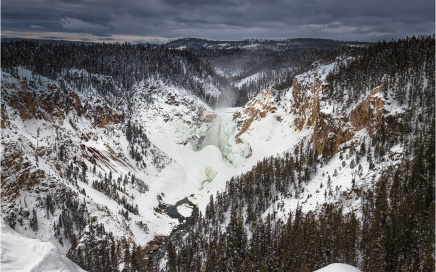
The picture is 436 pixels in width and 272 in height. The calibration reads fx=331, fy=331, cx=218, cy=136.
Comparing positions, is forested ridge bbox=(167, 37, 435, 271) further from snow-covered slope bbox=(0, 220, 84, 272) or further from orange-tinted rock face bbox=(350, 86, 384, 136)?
snow-covered slope bbox=(0, 220, 84, 272)

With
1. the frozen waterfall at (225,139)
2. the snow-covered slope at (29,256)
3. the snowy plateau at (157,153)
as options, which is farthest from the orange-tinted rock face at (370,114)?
the snow-covered slope at (29,256)

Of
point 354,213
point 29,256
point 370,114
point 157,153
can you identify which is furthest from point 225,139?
point 29,256

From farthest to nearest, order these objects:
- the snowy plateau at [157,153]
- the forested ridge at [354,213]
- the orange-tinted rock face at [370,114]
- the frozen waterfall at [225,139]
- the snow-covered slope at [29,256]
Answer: the frozen waterfall at [225,139]
the orange-tinted rock face at [370,114]
the snowy plateau at [157,153]
the forested ridge at [354,213]
the snow-covered slope at [29,256]

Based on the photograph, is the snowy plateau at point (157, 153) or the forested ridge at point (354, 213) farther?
the snowy plateau at point (157, 153)

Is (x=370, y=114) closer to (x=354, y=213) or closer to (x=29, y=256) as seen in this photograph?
(x=354, y=213)

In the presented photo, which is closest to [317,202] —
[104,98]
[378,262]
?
[378,262]

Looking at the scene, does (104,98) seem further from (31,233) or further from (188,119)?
(31,233)

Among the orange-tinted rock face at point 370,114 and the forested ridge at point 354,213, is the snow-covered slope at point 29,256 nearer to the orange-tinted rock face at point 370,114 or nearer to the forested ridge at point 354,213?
the forested ridge at point 354,213

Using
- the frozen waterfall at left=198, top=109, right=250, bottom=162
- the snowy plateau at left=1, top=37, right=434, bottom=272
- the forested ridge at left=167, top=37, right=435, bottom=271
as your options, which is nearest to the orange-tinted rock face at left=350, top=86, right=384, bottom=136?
the snowy plateau at left=1, top=37, right=434, bottom=272
